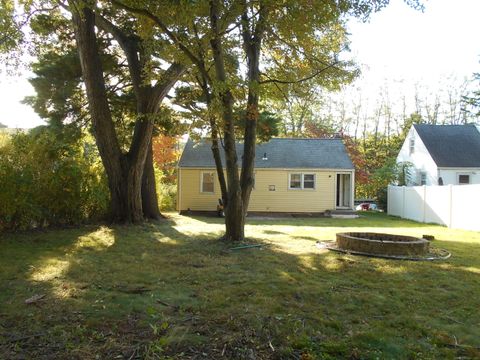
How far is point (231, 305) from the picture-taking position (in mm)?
5094

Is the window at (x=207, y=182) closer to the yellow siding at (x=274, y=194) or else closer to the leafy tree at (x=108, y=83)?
the yellow siding at (x=274, y=194)

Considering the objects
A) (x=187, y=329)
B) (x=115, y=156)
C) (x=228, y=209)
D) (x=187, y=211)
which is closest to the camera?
(x=187, y=329)

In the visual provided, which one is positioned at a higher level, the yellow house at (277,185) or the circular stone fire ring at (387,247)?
the yellow house at (277,185)

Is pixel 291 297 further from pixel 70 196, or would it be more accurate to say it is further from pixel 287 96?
pixel 70 196

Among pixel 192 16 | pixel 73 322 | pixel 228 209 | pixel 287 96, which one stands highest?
pixel 192 16

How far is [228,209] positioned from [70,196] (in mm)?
5020

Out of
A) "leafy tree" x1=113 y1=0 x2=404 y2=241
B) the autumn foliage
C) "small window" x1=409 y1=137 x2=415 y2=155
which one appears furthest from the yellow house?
"leafy tree" x1=113 y1=0 x2=404 y2=241

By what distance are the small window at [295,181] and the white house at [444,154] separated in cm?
825

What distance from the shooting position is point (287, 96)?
36.3 feet

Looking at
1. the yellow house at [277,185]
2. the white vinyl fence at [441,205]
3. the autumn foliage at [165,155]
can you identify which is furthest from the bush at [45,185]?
the autumn foliage at [165,155]

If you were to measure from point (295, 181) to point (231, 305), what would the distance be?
1771cm

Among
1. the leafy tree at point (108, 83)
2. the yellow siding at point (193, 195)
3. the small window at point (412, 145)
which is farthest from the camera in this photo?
the small window at point (412, 145)

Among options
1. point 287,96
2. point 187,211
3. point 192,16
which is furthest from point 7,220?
point 187,211

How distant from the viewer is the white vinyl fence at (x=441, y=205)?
48.4 ft
